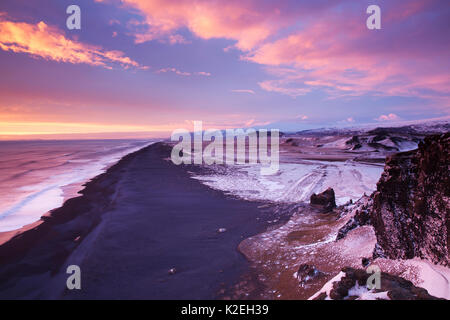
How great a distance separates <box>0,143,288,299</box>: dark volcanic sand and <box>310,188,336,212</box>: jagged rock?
2466 mm

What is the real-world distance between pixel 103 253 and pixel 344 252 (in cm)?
701

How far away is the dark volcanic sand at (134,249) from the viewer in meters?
5.84

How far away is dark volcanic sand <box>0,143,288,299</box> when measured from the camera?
19.1 feet

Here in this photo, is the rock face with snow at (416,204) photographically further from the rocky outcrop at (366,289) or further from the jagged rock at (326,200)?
the jagged rock at (326,200)

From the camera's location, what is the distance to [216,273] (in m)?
6.43

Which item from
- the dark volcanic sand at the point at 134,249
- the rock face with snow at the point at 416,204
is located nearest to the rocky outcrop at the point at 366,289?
the rock face with snow at the point at 416,204

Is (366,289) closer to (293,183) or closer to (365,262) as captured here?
(365,262)

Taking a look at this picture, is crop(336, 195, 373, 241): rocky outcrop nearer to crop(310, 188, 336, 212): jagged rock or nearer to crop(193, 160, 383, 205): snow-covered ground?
crop(310, 188, 336, 212): jagged rock

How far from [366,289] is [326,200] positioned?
8.05 meters

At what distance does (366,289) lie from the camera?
364 centimetres

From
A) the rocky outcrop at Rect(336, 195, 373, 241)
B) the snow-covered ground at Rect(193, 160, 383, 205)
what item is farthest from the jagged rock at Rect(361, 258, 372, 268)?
the snow-covered ground at Rect(193, 160, 383, 205)

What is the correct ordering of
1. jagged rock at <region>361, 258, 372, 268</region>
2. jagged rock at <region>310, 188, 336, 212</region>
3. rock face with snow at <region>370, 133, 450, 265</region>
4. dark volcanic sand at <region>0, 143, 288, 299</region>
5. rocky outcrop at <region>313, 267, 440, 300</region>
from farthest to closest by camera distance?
jagged rock at <region>310, 188, 336, 212</region>
dark volcanic sand at <region>0, 143, 288, 299</region>
jagged rock at <region>361, 258, 372, 268</region>
rock face with snow at <region>370, 133, 450, 265</region>
rocky outcrop at <region>313, 267, 440, 300</region>
